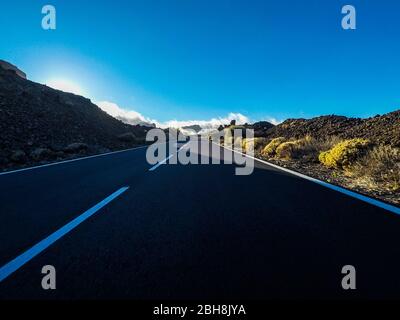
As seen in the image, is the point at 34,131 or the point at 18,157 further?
the point at 34,131

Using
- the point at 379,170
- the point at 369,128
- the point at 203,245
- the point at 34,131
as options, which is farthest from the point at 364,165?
the point at 34,131

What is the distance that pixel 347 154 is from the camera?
33.1 feet

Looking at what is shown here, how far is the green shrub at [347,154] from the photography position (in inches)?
393

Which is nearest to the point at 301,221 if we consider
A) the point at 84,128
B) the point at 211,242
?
the point at 211,242

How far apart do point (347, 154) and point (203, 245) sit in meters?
8.55

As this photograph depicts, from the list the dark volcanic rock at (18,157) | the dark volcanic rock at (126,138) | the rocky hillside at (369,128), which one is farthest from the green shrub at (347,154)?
the dark volcanic rock at (126,138)

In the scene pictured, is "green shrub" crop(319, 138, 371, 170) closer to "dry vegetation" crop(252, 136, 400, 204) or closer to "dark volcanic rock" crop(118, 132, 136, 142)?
"dry vegetation" crop(252, 136, 400, 204)

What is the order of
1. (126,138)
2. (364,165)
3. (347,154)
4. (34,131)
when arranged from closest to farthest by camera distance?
(364,165) < (347,154) < (34,131) < (126,138)

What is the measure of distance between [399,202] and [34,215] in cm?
648

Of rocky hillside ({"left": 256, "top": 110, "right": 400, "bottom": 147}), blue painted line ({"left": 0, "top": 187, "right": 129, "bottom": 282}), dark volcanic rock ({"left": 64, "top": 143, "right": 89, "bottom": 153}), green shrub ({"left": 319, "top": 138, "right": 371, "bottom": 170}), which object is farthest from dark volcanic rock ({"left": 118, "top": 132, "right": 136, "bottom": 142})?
blue painted line ({"left": 0, "top": 187, "right": 129, "bottom": 282})

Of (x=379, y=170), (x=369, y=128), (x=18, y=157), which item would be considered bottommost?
(x=379, y=170)

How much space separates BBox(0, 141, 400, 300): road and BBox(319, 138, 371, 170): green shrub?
4.32 m

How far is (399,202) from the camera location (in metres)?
5.48

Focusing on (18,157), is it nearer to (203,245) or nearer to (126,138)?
(203,245)
